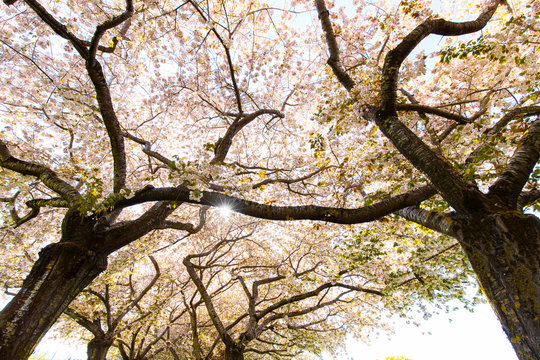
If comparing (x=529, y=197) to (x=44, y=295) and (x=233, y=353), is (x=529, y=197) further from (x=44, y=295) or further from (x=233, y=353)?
(x=233, y=353)

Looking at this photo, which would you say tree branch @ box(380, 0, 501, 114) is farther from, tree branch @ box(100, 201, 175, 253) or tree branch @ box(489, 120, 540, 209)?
tree branch @ box(100, 201, 175, 253)

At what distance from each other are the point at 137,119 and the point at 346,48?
7.73 m

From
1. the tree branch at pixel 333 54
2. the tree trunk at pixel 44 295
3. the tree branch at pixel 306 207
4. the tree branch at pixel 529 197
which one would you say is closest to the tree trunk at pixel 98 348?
the tree trunk at pixel 44 295

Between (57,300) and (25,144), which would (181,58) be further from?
(57,300)

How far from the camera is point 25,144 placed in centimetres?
795

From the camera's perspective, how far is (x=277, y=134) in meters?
9.99

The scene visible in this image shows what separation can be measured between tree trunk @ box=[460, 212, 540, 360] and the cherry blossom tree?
0.01 meters

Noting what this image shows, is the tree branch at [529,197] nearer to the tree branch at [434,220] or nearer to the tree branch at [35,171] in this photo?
the tree branch at [434,220]

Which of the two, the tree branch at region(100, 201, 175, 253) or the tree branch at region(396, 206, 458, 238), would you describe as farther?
the tree branch at region(100, 201, 175, 253)

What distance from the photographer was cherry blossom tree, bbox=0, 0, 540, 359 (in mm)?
2812

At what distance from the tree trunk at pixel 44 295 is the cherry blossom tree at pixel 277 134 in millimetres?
18

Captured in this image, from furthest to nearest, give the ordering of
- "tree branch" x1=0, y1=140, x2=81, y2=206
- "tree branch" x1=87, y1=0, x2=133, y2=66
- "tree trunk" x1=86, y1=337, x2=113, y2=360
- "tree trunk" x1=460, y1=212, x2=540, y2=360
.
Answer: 1. "tree trunk" x1=86, y1=337, x2=113, y2=360
2. "tree branch" x1=0, y1=140, x2=81, y2=206
3. "tree branch" x1=87, y1=0, x2=133, y2=66
4. "tree trunk" x1=460, y1=212, x2=540, y2=360

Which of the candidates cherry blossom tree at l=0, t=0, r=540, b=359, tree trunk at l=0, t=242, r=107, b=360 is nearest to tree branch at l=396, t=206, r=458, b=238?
cherry blossom tree at l=0, t=0, r=540, b=359

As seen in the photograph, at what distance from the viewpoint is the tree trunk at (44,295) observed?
9.99 feet
